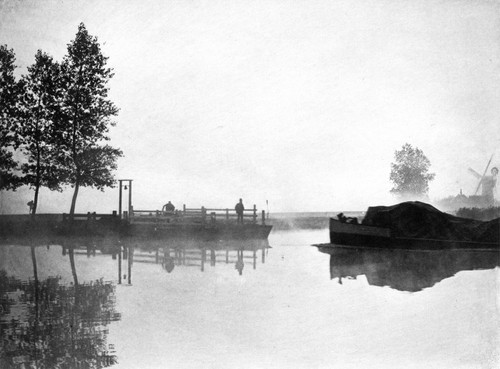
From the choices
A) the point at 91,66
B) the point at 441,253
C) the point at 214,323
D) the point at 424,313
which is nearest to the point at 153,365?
the point at 214,323

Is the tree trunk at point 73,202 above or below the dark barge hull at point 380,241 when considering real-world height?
above

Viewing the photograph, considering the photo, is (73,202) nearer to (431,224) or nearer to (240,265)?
(240,265)

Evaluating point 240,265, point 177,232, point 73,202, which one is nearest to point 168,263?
point 240,265

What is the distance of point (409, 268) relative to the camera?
1778 centimetres

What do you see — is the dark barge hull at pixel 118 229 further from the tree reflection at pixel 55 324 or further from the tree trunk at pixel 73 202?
the tree reflection at pixel 55 324

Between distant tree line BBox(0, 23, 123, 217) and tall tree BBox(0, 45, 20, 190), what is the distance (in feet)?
0.30

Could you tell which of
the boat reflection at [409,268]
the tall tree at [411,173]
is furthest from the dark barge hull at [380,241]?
the tall tree at [411,173]

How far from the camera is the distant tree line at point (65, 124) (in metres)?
32.6

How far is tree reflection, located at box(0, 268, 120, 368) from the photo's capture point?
652 centimetres

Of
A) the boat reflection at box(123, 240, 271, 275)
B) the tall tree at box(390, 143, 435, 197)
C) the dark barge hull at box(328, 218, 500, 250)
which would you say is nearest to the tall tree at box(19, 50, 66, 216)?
the boat reflection at box(123, 240, 271, 275)

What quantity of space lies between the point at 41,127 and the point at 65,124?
1623 millimetres

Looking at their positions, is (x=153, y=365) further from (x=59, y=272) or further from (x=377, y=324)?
(x=59, y=272)

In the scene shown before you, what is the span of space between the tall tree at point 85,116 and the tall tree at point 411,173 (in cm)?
4618

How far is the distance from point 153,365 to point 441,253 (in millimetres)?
21730
